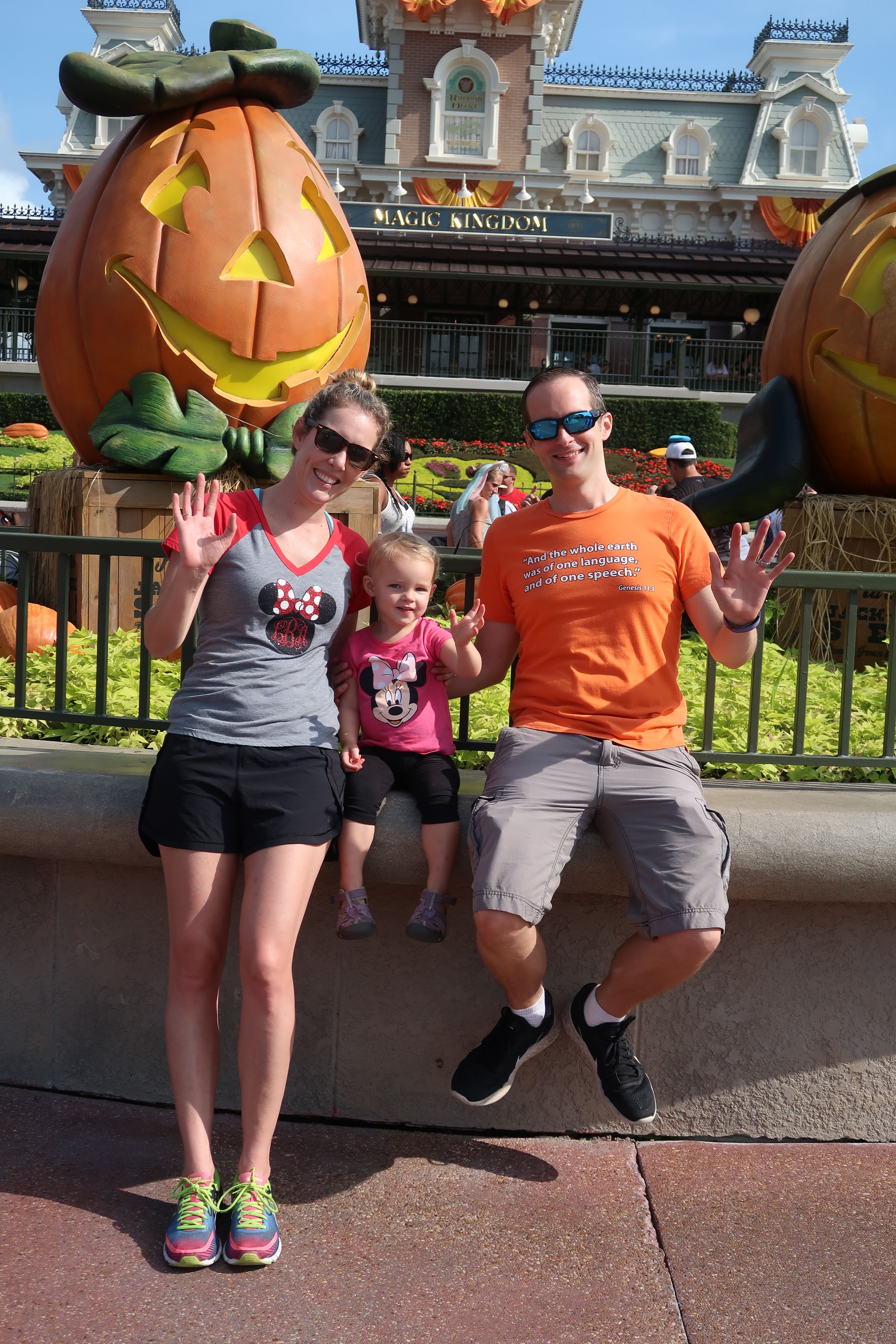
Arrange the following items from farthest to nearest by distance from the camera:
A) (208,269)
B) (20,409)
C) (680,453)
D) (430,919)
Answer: (20,409) < (680,453) < (208,269) < (430,919)

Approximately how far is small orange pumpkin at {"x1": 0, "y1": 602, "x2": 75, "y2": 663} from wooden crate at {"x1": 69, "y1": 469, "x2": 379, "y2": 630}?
25cm

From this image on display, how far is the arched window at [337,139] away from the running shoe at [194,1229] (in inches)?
1805

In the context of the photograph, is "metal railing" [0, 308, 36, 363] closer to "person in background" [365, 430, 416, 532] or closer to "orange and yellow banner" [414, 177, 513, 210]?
"orange and yellow banner" [414, 177, 513, 210]

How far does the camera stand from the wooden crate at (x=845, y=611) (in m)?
5.33

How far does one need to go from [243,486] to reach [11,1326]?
11.4 feet

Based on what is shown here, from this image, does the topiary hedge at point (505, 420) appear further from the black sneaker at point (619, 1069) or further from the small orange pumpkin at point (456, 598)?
the black sneaker at point (619, 1069)

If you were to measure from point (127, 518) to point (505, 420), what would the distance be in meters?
19.9

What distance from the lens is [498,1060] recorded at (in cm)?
270

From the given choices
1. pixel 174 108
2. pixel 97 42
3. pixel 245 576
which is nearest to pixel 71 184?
pixel 97 42

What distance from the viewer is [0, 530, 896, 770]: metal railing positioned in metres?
3.04

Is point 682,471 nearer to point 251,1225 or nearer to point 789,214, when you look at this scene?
point 251,1225

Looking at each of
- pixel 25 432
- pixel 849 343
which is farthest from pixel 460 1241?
pixel 25 432

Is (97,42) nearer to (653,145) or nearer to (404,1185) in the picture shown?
(653,145)

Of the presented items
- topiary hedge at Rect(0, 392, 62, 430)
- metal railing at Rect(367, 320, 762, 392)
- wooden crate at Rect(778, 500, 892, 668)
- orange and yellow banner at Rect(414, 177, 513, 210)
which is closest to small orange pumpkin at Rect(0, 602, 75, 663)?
wooden crate at Rect(778, 500, 892, 668)
